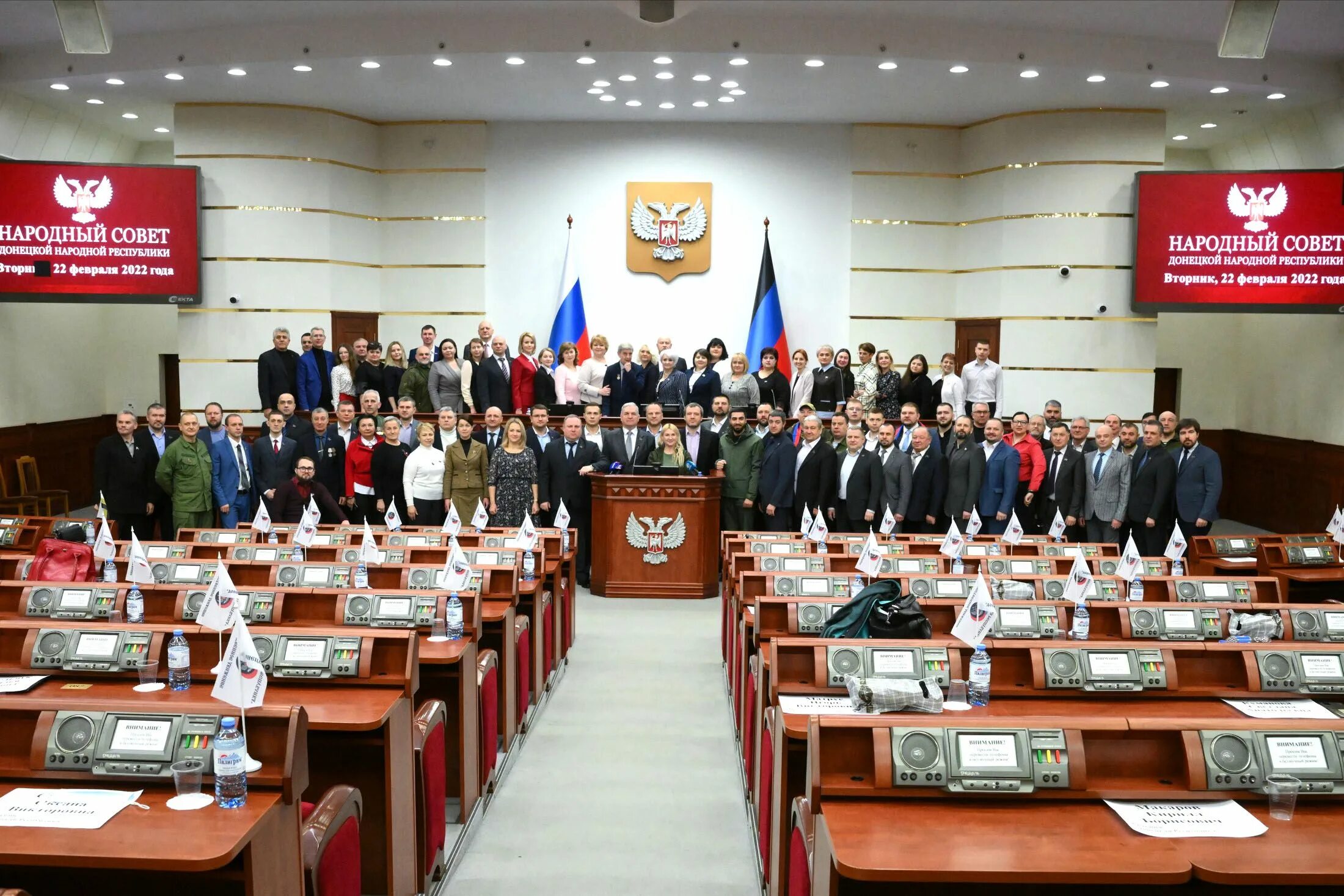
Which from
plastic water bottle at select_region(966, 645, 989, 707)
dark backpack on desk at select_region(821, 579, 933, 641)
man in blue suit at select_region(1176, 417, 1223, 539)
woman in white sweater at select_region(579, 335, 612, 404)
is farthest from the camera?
woman in white sweater at select_region(579, 335, 612, 404)

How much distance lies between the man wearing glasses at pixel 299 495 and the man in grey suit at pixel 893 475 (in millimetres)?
4676

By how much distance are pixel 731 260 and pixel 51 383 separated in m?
9.48

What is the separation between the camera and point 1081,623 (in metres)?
4.72

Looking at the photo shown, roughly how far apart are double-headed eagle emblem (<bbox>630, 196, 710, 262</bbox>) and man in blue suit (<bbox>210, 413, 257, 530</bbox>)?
240 inches

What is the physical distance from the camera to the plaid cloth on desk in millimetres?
3516

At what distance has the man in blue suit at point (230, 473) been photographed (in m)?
9.63

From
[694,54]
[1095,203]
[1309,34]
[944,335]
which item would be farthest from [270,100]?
[1309,34]

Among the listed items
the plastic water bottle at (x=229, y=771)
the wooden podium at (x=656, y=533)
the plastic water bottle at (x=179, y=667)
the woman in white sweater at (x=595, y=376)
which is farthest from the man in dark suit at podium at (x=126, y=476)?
the plastic water bottle at (x=229, y=771)

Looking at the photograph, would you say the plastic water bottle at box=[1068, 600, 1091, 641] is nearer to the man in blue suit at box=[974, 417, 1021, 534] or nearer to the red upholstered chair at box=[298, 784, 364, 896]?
the red upholstered chair at box=[298, 784, 364, 896]

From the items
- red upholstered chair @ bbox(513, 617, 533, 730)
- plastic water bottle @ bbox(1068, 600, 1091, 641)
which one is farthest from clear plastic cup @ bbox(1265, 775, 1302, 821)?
red upholstered chair @ bbox(513, 617, 533, 730)

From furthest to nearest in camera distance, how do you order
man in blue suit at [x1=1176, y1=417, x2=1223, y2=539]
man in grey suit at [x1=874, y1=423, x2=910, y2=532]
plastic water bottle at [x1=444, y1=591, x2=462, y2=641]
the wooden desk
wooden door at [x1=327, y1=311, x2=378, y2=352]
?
wooden door at [x1=327, y1=311, x2=378, y2=352] < man in grey suit at [x1=874, y1=423, x2=910, y2=532] < man in blue suit at [x1=1176, y1=417, x2=1223, y2=539] < plastic water bottle at [x1=444, y1=591, x2=462, y2=641] < the wooden desk

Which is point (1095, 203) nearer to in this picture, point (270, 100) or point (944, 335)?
point (944, 335)

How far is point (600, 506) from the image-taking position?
30.7 ft

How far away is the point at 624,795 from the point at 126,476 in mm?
6542
